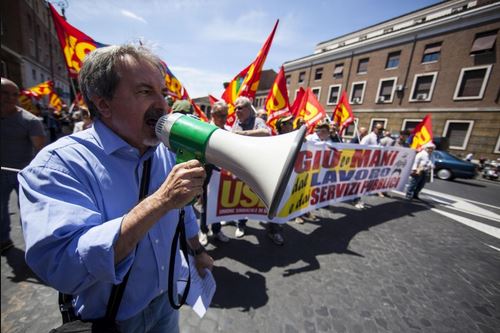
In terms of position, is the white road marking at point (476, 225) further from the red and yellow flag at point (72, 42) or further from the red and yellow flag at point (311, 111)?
the red and yellow flag at point (72, 42)

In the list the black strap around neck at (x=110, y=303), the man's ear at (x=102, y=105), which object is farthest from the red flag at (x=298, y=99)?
the black strap around neck at (x=110, y=303)

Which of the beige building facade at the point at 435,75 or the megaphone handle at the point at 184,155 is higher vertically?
the beige building facade at the point at 435,75

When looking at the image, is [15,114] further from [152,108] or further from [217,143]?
[217,143]

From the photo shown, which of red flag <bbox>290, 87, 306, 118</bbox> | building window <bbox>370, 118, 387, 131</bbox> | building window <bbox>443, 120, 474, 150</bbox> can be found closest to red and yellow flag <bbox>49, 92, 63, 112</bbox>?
red flag <bbox>290, 87, 306, 118</bbox>

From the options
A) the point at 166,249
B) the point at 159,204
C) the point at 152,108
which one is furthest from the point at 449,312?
the point at 152,108

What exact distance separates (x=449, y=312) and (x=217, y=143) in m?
3.11

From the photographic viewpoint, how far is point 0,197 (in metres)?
2.55

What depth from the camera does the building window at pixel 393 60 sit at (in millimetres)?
20625

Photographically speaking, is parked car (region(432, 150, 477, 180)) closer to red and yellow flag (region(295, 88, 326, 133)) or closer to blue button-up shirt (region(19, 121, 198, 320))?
red and yellow flag (region(295, 88, 326, 133))

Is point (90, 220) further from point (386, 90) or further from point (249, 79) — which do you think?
point (386, 90)

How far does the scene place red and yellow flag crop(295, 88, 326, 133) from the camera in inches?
247

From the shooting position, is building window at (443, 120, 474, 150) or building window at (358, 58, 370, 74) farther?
building window at (358, 58, 370, 74)

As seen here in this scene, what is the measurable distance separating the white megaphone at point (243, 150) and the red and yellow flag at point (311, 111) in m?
5.50

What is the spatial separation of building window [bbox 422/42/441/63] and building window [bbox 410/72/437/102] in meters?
1.36
